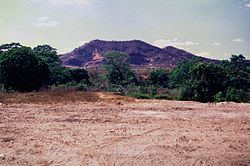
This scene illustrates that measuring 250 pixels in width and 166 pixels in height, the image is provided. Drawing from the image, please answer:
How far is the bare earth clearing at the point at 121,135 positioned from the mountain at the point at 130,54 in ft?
264

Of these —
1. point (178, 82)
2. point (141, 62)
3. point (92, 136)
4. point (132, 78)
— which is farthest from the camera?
point (141, 62)

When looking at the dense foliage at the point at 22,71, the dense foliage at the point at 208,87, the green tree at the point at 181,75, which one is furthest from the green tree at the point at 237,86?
the dense foliage at the point at 22,71

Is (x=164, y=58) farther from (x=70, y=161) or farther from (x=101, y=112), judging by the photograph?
(x=70, y=161)

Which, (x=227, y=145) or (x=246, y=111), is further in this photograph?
(x=246, y=111)

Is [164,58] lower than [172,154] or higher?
higher

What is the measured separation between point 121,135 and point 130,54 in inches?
3523

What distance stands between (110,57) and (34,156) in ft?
119

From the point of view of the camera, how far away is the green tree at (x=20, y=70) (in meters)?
25.4

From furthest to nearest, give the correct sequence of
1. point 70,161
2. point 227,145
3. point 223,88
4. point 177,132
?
point 223,88 < point 177,132 < point 227,145 < point 70,161

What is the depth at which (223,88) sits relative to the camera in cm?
2558

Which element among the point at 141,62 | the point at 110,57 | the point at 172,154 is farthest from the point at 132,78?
the point at 141,62

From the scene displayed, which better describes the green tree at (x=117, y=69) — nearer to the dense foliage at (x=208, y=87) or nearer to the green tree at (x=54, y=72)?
the green tree at (x=54, y=72)

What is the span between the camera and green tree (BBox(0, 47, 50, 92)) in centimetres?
2539

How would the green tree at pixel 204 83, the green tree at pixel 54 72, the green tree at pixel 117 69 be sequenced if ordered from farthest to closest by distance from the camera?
1. the green tree at pixel 117 69
2. the green tree at pixel 54 72
3. the green tree at pixel 204 83
